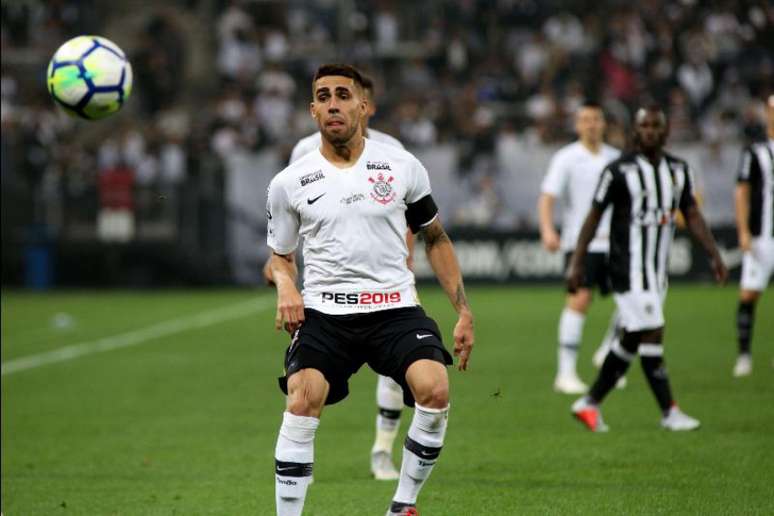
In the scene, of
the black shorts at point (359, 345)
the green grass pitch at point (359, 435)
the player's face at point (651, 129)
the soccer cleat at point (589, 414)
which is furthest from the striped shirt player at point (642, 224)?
the black shorts at point (359, 345)

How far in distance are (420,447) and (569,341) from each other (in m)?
6.05

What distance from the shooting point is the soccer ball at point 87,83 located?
24.8ft

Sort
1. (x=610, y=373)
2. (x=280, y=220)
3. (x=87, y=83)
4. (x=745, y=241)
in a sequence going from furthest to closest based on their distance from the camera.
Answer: (x=745, y=241), (x=610, y=373), (x=87, y=83), (x=280, y=220)

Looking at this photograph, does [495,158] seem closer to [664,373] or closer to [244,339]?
[244,339]

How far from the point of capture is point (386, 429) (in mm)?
8422

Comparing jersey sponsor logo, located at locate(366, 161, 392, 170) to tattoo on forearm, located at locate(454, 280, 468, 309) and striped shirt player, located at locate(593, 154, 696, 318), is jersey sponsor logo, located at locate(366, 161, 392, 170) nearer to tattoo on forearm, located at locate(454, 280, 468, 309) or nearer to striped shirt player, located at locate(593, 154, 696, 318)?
tattoo on forearm, located at locate(454, 280, 468, 309)

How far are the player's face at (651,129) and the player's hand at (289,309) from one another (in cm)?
398

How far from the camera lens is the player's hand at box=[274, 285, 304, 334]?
6309 millimetres

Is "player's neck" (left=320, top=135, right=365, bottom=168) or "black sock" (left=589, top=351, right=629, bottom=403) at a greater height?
"player's neck" (left=320, top=135, right=365, bottom=168)

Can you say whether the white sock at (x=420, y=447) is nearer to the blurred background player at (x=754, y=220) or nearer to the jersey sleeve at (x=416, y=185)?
the jersey sleeve at (x=416, y=185)

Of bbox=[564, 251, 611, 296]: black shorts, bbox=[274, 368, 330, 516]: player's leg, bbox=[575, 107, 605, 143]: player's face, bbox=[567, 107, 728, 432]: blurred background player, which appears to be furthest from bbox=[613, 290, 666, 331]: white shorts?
bbox=[274, 368, 330, 516]: player's leg

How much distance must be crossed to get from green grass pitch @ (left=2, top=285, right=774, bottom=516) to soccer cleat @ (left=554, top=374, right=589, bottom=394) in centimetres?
17

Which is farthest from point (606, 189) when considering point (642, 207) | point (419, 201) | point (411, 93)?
point (411, 93)

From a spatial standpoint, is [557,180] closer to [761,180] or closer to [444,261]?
[761,180]
